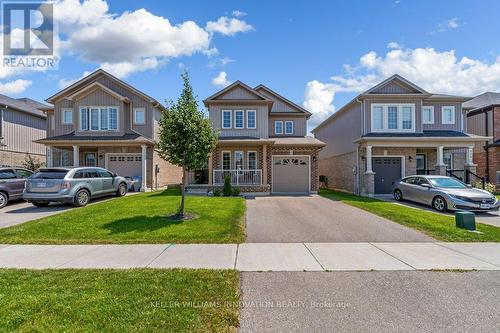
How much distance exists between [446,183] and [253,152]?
422 inches

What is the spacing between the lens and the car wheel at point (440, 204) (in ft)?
38.3

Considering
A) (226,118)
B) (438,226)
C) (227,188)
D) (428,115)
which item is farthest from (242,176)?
(428,115)

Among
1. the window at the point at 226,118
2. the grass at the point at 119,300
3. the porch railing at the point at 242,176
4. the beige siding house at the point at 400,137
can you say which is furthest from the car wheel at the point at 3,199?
the beige siding house at the point at 400,137

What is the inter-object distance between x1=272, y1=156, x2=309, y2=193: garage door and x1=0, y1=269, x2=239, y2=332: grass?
14.1 metres

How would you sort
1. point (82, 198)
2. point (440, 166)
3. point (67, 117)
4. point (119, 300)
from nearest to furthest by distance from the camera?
point (119, 300) < point (82, 198) < point (440, 166) < point (67, 117)

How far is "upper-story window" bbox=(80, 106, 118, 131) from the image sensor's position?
1922 centimetres

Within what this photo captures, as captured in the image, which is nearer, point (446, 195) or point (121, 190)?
point (446, 195)

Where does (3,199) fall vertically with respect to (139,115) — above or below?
below

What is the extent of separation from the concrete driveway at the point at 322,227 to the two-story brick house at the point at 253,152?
6.57 meters

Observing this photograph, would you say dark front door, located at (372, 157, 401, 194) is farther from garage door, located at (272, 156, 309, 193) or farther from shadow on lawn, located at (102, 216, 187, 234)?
shadow on lawn, located at (102, 216, 187, 234)

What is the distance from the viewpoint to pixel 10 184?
12211mm

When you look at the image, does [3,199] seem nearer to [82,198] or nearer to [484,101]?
[82,198]

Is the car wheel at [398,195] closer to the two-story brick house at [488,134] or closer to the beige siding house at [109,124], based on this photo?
the two-story brick house at [488,134]

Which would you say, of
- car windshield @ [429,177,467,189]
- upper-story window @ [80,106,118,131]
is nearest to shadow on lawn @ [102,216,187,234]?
car windshield @ [429,177,467,189]
